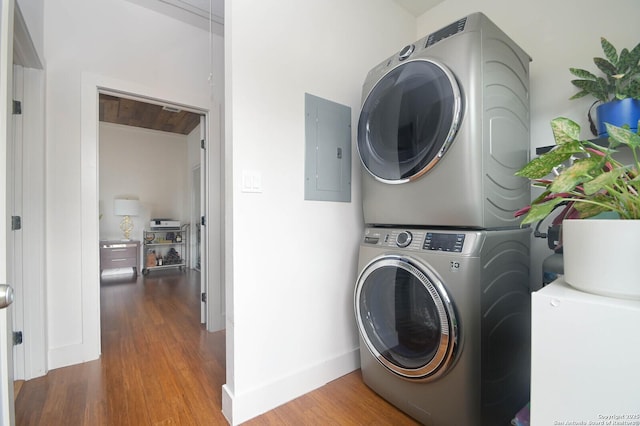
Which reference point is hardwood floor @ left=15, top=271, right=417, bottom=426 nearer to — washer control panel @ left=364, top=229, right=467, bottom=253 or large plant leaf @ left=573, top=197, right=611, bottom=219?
washer control panel @ left=364, top=229, right=467, bottom=253

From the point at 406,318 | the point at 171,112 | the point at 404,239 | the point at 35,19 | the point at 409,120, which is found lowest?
the point at 406,318

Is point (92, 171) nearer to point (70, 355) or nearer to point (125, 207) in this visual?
point (70, 355)

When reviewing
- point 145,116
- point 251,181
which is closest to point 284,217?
point 251,181

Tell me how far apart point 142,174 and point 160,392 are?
16.5 ft

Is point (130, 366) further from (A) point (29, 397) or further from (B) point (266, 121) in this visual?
(B) point (266, 121)


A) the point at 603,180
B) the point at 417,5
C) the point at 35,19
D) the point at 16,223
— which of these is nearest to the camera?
the point at 603,180

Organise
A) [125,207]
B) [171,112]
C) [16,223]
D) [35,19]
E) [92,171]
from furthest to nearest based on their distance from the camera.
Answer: [125,207], [171,112], [92,171], [35,19], [16,223]

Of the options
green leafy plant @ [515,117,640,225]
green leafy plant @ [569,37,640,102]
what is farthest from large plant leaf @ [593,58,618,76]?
green leafy plant @ [515,117,640,225]

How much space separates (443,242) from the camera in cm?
120

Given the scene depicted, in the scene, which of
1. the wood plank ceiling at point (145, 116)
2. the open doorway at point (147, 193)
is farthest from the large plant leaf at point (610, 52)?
the open doorway at point (147, 193)

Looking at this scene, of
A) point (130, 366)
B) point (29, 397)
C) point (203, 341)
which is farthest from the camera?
point (203, 341)

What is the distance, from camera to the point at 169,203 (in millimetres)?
5789

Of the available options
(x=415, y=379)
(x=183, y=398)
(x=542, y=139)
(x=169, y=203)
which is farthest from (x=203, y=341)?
(x=169, y=203)

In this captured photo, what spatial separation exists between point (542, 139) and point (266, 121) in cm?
160
